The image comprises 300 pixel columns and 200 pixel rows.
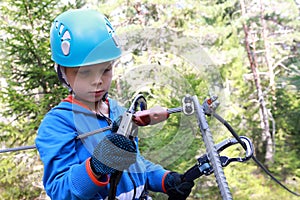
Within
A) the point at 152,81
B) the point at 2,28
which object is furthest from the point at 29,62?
the point at 152,81

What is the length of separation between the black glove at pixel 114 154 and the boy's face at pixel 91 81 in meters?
0.27

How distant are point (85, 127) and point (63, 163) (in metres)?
0.13

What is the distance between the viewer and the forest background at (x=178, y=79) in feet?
2.77

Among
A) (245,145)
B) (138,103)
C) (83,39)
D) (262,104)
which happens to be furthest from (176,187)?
(262,104)

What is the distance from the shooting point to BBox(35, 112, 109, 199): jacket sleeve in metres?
0.77

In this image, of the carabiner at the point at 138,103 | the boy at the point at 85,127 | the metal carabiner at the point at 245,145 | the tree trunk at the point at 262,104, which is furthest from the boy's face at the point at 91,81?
the tree trunk at the point at 262,104

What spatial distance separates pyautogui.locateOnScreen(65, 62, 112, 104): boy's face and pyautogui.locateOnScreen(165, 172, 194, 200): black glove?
436mm

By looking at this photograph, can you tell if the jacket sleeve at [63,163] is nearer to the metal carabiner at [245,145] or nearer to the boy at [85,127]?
the boy at [85,127]

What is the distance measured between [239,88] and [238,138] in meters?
5.63

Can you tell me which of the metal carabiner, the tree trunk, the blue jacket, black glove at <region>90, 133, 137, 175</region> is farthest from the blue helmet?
the tree trunk

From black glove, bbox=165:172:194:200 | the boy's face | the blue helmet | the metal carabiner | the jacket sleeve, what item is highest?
the blue helmet

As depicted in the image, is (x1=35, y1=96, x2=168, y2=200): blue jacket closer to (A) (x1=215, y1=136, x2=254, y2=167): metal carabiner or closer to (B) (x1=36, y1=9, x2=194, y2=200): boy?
(B) (x1=36, y1=9, x2=194, y2=200): boy

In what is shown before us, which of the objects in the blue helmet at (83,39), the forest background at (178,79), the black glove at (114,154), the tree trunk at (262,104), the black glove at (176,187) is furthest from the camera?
the tree trunk at (262,104)

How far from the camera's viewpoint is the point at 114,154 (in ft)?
2.36
